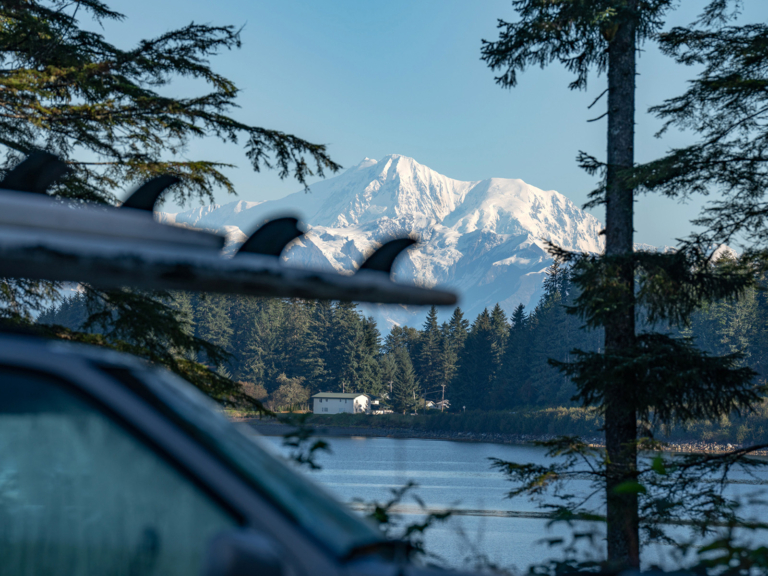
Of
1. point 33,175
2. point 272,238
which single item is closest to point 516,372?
point 272,238

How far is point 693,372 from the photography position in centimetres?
876

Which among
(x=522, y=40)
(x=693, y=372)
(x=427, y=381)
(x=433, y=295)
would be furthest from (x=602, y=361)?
(x=427, y=381)

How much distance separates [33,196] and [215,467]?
2.36 feet

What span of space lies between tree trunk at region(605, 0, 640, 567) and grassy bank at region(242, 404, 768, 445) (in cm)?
6396

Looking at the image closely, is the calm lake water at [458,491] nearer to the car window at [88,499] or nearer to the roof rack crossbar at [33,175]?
the car window at [88,499]

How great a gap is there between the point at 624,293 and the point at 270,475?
9.00m

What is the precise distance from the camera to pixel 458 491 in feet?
125

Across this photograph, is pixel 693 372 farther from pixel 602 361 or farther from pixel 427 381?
pixel 427 381

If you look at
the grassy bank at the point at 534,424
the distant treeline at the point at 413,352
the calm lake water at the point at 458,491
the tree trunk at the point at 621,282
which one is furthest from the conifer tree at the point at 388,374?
the tree trunk at the point at 621,282

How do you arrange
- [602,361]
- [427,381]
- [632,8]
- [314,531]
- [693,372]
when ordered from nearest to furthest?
[314,531], [693,372], [602,361], [632,8], [427,381]

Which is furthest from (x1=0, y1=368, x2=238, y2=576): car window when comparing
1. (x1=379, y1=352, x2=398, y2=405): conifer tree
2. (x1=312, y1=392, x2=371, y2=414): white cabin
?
(x1=379, y1=352, x2=398, y2=405): conifer tree

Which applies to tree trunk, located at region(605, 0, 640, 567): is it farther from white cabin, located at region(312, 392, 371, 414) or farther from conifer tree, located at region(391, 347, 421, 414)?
conifer tree, located at region(391, 347, 421, 414)

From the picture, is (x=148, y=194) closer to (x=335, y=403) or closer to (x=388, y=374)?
(x=335, y=403)

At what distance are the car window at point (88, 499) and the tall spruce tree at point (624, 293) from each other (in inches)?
303
